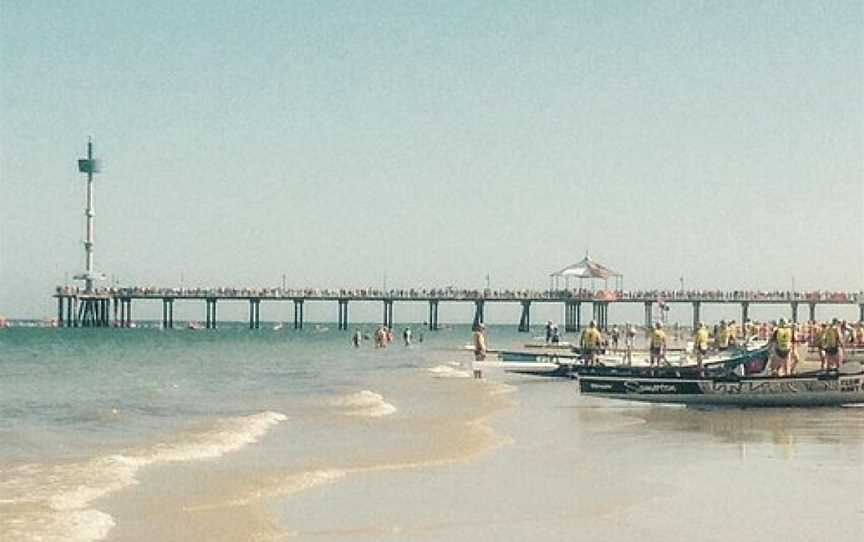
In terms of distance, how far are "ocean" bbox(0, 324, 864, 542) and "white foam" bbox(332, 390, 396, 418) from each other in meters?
0.07

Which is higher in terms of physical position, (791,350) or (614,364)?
(791,350)

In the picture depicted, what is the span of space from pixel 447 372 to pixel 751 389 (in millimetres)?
20374

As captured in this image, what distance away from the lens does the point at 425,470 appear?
15.0 metres

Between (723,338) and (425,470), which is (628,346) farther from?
(425,470)

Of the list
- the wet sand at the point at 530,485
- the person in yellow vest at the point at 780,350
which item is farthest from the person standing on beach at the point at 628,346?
the wet sand at the point at 530,485

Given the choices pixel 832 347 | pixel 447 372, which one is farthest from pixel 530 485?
pixel 447 372

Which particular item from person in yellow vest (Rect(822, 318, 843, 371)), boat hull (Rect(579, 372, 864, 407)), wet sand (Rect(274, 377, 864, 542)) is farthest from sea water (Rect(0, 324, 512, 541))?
person in yellow vest (Rect(822, 318, 843, 371))

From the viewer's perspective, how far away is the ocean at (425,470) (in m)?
11.3

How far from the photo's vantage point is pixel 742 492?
42.0 feet

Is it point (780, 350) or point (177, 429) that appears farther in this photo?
point (780, 350)

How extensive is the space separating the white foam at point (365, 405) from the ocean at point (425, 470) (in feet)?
0.21

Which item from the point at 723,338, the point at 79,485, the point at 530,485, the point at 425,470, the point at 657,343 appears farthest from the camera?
the point at 723,338

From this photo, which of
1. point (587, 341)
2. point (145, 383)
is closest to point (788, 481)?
point (587, 341)

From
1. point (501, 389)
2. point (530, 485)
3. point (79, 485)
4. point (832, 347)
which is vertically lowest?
point (501, 389)
